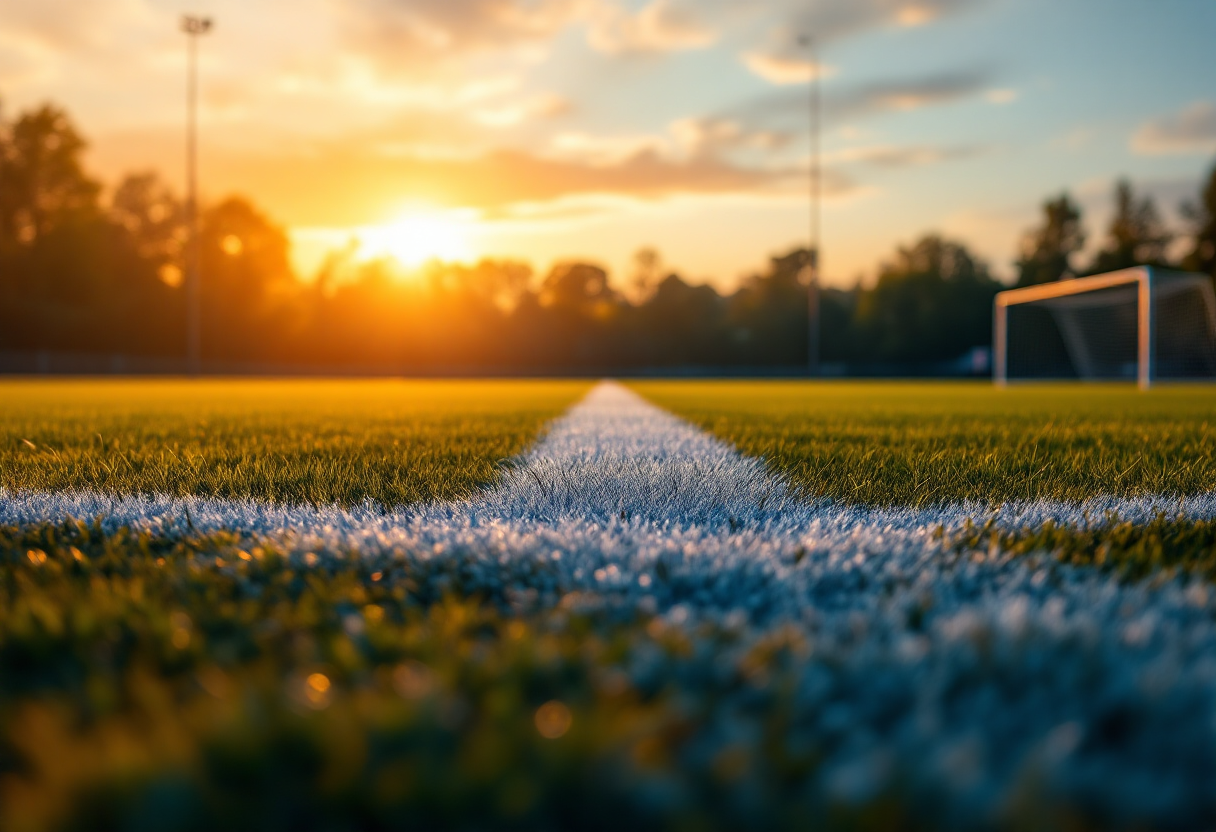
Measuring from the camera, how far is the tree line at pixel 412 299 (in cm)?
4069

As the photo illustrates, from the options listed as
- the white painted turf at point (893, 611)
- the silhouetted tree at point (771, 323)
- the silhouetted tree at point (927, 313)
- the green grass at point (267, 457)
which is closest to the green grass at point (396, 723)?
the white painted turf at point (893, 611)

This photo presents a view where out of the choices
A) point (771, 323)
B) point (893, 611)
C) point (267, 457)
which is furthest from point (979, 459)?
point (771, 323)

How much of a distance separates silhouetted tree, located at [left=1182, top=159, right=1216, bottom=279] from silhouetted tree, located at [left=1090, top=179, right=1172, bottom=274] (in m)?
1.63

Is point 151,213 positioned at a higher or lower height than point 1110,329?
higher

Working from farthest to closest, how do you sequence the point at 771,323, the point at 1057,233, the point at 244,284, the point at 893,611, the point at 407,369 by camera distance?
the point at 1057,233 → the point at 771,323 → the point at 407,369 → the point at 244,284 → the point at 893,611

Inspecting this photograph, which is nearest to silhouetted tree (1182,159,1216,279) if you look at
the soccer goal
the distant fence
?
the distant fence

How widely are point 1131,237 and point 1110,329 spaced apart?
29944 millimetres

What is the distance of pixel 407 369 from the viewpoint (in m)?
48.0

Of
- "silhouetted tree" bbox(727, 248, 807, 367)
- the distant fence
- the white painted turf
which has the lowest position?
the white painted turf

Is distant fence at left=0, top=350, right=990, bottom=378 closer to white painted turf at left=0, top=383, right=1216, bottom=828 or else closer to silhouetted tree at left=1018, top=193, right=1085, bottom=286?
silhouetted tree at left=1018, top=193, right=1085, bottom=286

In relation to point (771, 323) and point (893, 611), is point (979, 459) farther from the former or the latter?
point (771, 323)

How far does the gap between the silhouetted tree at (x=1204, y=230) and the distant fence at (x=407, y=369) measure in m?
14.2

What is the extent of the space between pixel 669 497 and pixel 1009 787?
5.74 ft

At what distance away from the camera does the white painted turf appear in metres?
0.73
